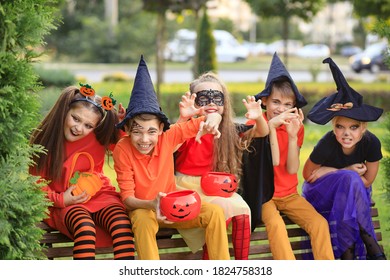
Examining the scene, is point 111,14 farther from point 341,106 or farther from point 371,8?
point 341,106

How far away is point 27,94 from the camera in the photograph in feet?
12.6

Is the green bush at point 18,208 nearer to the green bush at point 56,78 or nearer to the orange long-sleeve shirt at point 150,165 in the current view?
the orange long-sleeve shirt at point 150,165

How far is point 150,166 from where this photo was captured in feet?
14.6

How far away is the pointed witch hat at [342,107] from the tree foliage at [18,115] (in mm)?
1795

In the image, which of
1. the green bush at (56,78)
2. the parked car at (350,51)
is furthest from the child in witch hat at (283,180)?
the parked car at (350,51)

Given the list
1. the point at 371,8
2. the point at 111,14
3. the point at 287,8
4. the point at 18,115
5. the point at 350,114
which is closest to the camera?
the point at 18,115

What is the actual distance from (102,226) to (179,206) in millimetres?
523

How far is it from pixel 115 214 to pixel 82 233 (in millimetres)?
248

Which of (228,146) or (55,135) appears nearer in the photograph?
(55,135)

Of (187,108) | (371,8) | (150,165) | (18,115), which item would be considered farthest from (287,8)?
(18,115)

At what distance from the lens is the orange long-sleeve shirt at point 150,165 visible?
4398 mm
